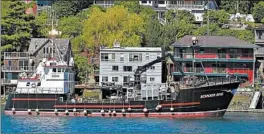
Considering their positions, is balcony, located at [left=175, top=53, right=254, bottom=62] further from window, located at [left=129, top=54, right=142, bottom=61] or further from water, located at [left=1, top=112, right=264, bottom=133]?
water, located at [left=1, top=112, right=264, bottom=133]

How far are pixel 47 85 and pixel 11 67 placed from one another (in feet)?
53.8

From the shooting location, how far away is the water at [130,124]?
60.9m

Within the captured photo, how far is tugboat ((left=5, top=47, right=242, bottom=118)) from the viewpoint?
70.6 m

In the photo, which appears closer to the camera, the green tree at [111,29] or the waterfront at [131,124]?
the waterfront at [131,124]

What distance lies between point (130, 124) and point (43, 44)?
1116 inches

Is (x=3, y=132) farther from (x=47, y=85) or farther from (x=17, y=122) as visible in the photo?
(x=47, y=85)

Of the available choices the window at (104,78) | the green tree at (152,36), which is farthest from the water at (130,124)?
the green tree at (152,36)

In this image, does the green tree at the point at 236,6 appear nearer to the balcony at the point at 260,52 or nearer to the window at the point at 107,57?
the balcony at the point at 260,52

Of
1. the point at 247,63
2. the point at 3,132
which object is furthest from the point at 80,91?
the point at 3,132

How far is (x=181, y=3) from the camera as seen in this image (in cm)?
11875

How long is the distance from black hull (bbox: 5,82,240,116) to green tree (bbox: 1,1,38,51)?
2040 centimetres

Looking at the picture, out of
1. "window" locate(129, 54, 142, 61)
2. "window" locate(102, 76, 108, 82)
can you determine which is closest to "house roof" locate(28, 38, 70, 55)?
"window" locate(102, 76, 108, 82)

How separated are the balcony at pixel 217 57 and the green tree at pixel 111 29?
7.00 meters

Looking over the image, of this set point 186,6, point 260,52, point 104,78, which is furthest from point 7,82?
point 186,6
